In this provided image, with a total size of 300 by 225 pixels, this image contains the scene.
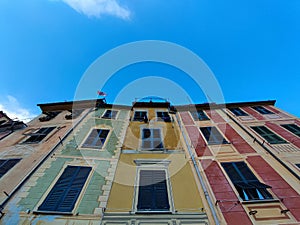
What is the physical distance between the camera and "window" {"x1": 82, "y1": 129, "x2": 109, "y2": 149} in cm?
975

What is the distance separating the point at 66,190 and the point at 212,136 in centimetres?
837

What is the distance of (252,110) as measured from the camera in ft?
47.2

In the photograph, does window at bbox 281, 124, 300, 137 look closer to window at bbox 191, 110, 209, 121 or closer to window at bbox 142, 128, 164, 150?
window at bbox 191, 110, 209, 121

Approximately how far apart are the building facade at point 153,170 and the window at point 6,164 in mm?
78

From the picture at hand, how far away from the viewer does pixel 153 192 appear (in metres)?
7.04

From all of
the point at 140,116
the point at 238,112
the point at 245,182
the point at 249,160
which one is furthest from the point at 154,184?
the point at 238,112

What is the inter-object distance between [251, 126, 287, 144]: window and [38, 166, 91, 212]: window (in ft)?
33.2

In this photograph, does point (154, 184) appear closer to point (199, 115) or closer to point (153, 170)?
point (153, 170)

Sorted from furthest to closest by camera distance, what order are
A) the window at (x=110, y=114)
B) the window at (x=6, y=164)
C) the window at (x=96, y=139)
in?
the window at (x=110, y=114)
the window at (x=96, y=139)
the window at (x=6, y=164)

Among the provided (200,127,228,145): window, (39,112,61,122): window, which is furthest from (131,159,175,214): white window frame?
(39,112,61,122): window

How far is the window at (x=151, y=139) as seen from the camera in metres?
10.1

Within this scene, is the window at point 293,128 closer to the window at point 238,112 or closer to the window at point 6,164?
the window at point 238,112

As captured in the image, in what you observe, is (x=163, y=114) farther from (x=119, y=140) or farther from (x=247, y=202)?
(x=247, y=202)

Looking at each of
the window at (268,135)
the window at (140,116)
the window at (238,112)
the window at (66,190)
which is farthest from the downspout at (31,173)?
the window at (238,112)
